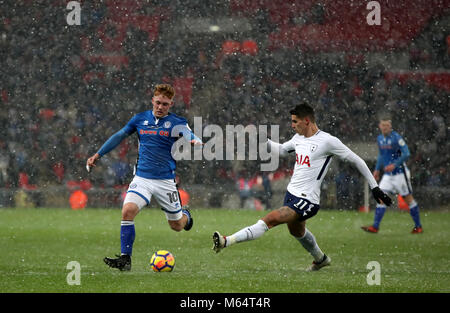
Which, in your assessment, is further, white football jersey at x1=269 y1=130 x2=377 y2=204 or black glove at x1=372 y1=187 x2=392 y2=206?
white football jersey at x1=269 y1=130 x2=377 y2=204

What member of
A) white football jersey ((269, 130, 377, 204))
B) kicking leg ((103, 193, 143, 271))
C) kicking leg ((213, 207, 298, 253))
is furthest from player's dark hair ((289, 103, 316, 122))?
kicking leg ((103, 193, 143, 271))

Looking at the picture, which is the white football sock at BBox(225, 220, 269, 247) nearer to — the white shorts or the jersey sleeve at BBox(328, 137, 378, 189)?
the jersey sleeve at BBox(328, 137, 378, 189)

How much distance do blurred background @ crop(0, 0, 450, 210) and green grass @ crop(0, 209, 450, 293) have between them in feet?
10.1

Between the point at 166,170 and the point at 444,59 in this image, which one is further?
the point at 444,59

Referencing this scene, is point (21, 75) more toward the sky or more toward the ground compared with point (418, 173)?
more toward the sky

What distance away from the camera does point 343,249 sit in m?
10.5

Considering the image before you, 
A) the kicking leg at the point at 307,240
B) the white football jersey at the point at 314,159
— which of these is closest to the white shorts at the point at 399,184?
the kicking leg at the point at 307,240

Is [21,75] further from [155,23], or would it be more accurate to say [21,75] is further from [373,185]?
[373,185]

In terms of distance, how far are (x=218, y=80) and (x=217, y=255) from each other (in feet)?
39.8

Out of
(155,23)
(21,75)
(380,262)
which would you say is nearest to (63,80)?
(21,75)

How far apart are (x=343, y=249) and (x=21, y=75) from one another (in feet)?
46.8

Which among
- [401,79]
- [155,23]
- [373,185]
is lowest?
[373,185]

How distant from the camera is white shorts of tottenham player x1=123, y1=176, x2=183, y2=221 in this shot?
25.9 ft

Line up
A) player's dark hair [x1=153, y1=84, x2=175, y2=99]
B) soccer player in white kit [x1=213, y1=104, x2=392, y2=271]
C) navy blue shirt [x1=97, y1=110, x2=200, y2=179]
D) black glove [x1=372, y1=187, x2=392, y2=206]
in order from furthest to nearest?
navy blue shirt [x1=97, y1=110, x2=200, y2=179]
player's dark hair [x1=153, y1=84, x2=175, y2=99]
soccer player in white kit [x1=213, y1=104, x2=392, y2=271]
black glove [x1=372, y1=187, x2=392, y2=206]
